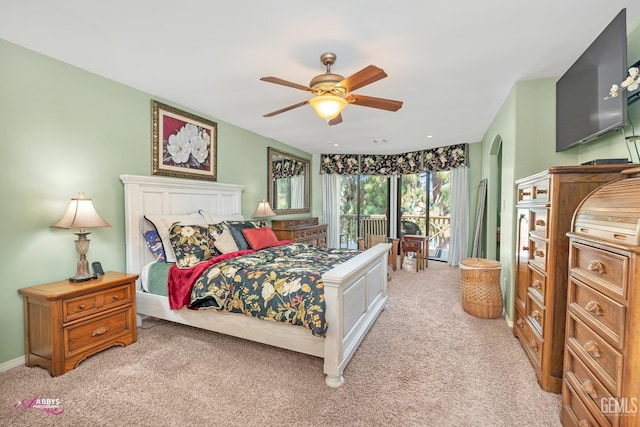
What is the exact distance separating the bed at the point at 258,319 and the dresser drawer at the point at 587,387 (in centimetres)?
131

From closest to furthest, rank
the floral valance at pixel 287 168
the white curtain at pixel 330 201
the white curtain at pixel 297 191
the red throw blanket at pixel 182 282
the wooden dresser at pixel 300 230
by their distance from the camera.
Answer: the red throw blanket at pixel 182 282 → the wooden dresser at pixel 300 230 → the floral valance at pixel 287 168 → the white curtain at pixel 297 191 → the white curtain at pixel 330 201

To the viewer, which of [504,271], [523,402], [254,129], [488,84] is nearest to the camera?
[523,402]

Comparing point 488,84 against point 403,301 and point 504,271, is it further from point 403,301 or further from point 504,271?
point 403,301

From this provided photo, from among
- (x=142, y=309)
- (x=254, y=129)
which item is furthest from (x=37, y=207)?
(x=254, y=129)

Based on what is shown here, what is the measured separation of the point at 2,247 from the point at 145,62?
181 cm

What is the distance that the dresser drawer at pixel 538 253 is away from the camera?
2004 millimetres

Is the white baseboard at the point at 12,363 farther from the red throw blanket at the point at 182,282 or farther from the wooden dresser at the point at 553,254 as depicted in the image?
the wooden dresser at the point at 553,254

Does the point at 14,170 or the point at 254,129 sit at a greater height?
the point at 254,129

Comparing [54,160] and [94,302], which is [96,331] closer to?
[94,302]

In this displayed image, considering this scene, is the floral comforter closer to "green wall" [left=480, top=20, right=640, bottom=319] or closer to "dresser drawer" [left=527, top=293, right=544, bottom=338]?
"dresser drawer" [left=527, top=293, right=544, bottom=338]

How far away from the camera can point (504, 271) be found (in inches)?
125

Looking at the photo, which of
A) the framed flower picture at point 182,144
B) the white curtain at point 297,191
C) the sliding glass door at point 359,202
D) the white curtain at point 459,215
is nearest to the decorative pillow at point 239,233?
the framed flower picture at point 182,144

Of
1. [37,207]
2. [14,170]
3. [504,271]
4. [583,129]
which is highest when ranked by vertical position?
[583,129]

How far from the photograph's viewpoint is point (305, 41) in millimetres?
2109
